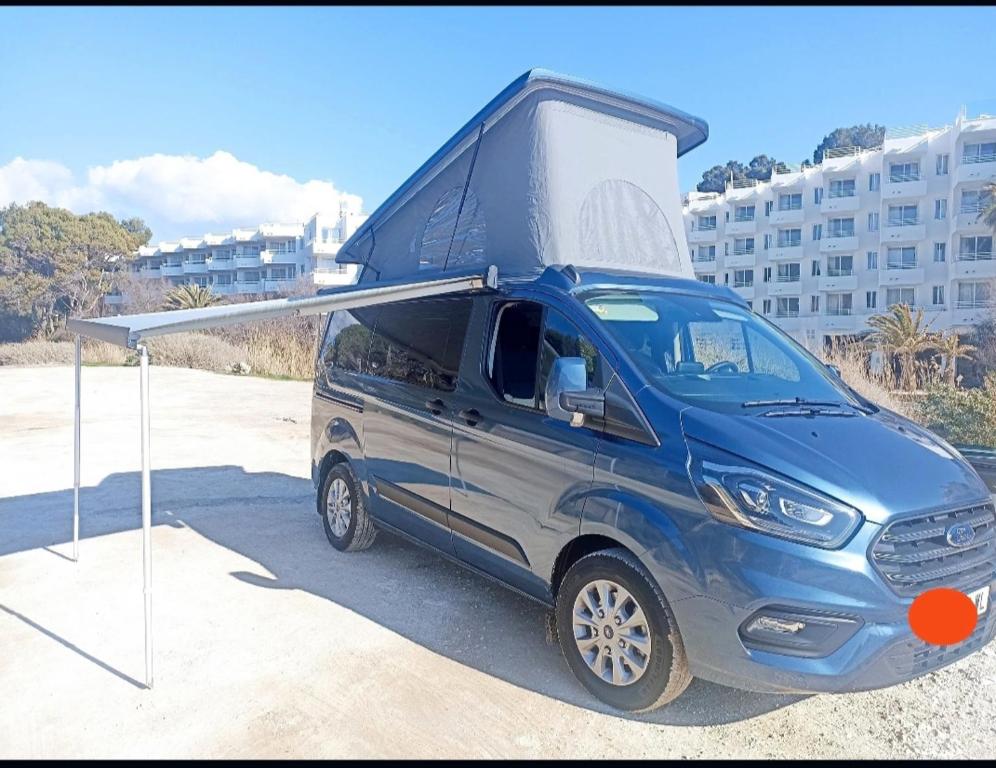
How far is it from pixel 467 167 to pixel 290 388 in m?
13.7

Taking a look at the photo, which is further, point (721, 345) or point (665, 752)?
point (721, 345)

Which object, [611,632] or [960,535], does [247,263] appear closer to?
[611,632]

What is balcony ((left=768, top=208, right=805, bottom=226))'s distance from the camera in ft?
177

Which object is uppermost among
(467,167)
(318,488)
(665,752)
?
(467,167)

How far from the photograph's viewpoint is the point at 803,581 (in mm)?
2764

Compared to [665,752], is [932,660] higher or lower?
higher

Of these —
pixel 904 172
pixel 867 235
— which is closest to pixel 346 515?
pixel 867 235

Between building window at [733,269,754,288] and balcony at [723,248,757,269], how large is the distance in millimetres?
599

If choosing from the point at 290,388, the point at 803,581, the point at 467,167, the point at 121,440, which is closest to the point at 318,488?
the point at 467,167

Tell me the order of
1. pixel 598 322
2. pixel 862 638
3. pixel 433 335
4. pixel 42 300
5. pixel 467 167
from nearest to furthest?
1. pixel 862 638
2. pixel 598 322
3. pixel 433 335
4. pixel 467 167
5. pixel 42 300

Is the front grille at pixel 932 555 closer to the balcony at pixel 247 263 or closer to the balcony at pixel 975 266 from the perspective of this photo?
the balcony at pixel 975 266

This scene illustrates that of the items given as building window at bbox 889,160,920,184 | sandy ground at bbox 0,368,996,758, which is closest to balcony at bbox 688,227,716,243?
building window at bbox 889,160,920,184

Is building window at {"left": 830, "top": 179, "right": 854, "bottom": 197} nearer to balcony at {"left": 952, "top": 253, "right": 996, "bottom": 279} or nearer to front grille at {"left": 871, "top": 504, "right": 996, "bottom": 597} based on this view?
balcony at {"left": 952, "top": 253, "right": 996, "bottom": 279}

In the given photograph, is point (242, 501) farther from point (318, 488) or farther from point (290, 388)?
point (290, 388)
